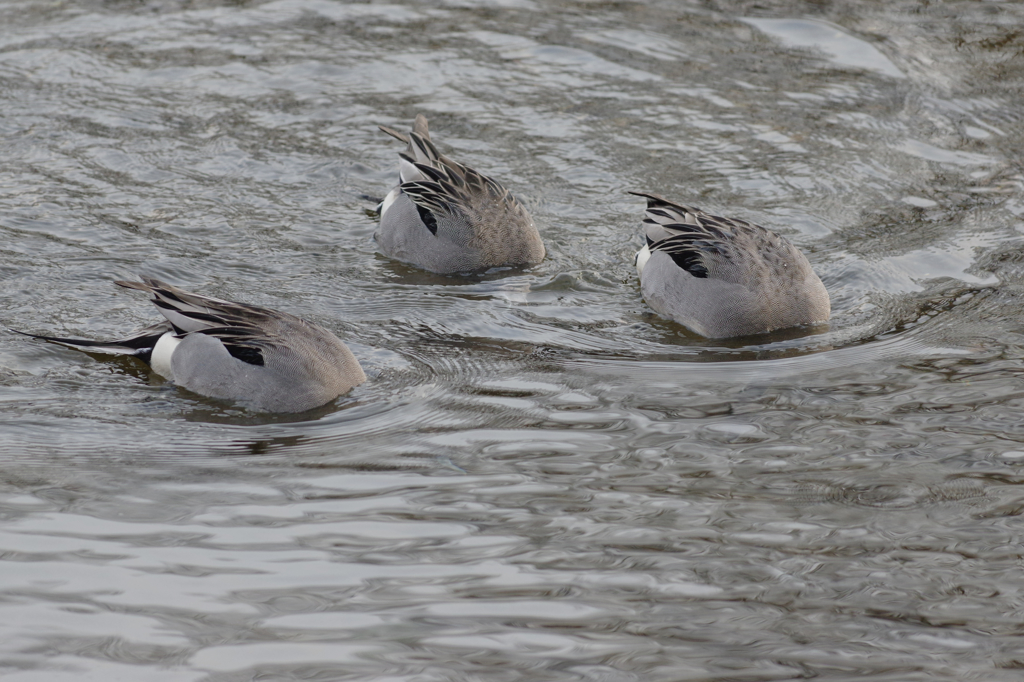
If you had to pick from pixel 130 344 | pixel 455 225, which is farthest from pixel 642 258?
pixel 130 344

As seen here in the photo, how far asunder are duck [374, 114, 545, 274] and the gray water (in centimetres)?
24

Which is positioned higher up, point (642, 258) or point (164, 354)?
point (642, 258)

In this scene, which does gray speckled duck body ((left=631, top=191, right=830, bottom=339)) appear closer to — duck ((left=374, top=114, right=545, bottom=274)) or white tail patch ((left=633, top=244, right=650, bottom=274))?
white tail patch ((left=633, top=244, right=650, bottom=274))

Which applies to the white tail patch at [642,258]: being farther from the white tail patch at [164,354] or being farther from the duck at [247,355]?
the white tail patch at [164,354]

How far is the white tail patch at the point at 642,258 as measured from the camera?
27.9ft

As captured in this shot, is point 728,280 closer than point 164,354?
No

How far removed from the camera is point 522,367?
689 centimetres

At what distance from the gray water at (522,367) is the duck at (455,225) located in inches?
9.3

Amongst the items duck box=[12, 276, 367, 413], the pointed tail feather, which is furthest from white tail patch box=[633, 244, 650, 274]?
the pointed tail feather

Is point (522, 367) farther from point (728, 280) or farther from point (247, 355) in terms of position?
point (728, 280)

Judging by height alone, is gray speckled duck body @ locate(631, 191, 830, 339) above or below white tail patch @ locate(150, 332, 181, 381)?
above

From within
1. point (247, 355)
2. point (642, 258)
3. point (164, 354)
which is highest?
point (642, 258)

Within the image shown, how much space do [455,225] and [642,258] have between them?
1.47m

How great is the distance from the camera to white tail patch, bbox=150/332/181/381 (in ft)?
21.9
